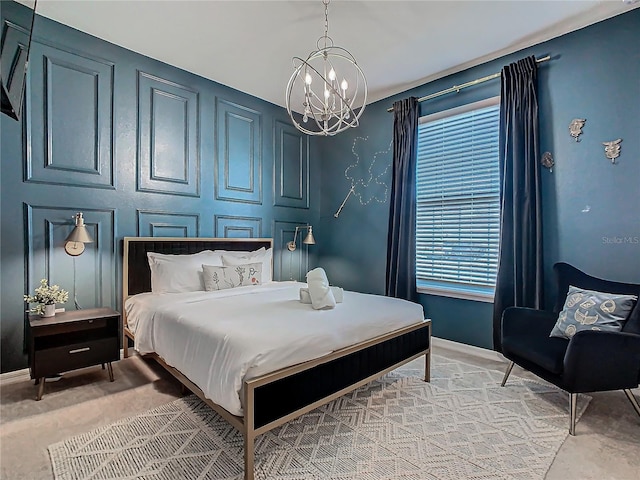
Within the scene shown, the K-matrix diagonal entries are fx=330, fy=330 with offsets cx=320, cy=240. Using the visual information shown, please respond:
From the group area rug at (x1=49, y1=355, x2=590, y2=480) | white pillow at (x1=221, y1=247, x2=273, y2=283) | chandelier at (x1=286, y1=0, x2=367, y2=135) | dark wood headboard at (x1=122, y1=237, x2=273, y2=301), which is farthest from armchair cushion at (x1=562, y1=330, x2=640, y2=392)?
dark wood headboard at (x1=122, y1=237, x2=273, y2=301)

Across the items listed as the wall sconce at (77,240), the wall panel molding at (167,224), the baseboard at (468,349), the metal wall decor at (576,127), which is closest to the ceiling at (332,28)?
the metal wall decor at (576,127)

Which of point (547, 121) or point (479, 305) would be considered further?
point (479, 305)

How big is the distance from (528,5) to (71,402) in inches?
178

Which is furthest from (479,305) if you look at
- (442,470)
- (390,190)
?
(442,470)

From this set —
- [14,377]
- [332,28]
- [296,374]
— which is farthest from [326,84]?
[14,377]

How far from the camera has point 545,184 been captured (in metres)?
2.99

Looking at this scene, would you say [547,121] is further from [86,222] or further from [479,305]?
[86,222]

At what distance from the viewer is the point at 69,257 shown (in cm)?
293

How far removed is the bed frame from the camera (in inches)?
64.1

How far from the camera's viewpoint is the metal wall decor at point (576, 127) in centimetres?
279

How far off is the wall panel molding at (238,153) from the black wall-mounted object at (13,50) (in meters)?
2.39

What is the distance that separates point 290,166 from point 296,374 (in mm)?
3522

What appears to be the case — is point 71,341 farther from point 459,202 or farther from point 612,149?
point 612,149

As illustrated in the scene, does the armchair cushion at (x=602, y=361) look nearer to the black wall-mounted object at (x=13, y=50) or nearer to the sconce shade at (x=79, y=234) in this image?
the black wall-mounted object at (x=13, y=50)
